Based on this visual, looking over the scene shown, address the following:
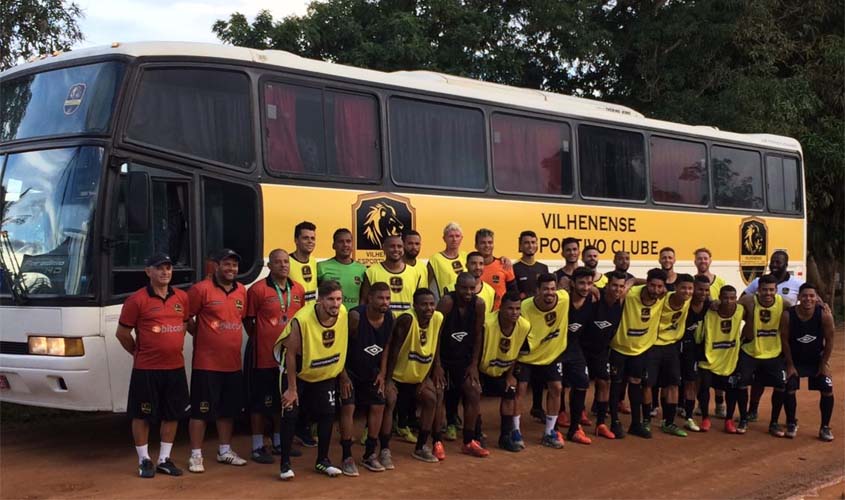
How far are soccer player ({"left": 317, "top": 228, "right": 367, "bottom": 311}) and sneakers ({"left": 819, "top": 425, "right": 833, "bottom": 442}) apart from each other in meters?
4.63

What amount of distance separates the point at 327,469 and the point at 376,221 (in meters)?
2.75

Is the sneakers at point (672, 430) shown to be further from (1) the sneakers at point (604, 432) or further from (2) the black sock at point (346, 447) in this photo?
(2) the black sock at point (346, 447)

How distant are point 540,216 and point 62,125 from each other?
5269 mm

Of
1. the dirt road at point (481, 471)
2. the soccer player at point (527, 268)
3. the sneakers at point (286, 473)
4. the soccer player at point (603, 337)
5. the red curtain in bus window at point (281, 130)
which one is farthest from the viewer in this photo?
the soccer player at point (527, 268)

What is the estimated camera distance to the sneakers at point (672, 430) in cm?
886

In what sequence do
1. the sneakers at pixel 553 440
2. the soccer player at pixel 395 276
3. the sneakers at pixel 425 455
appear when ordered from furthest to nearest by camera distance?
1. the sneakers at pixel 553 440
2. the soccer player at pixel 395 276
3. the sneakers at pixel 425 455

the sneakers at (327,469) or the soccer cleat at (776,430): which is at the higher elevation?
the sneakers at (327,469)

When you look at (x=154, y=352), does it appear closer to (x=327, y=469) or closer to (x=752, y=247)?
(x=327, y=469)

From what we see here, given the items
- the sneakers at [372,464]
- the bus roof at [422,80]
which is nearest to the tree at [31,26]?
the bus roof at [422,80]

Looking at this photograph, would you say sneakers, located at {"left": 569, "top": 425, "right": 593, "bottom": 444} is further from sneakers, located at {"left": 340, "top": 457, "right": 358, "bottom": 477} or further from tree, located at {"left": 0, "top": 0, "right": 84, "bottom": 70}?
tree, located at {"left": 0, "top": 0, "right": 84, "bottom": 70}

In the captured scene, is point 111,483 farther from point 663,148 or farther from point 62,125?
point 663,148

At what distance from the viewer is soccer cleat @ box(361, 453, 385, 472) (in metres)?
7.17

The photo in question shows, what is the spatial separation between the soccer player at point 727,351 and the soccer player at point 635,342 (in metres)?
0.69

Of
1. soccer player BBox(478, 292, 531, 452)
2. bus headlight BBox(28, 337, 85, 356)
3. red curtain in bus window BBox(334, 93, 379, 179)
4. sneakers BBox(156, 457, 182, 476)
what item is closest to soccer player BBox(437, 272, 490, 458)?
soccer player BBox(478, 292, 531, 452)
